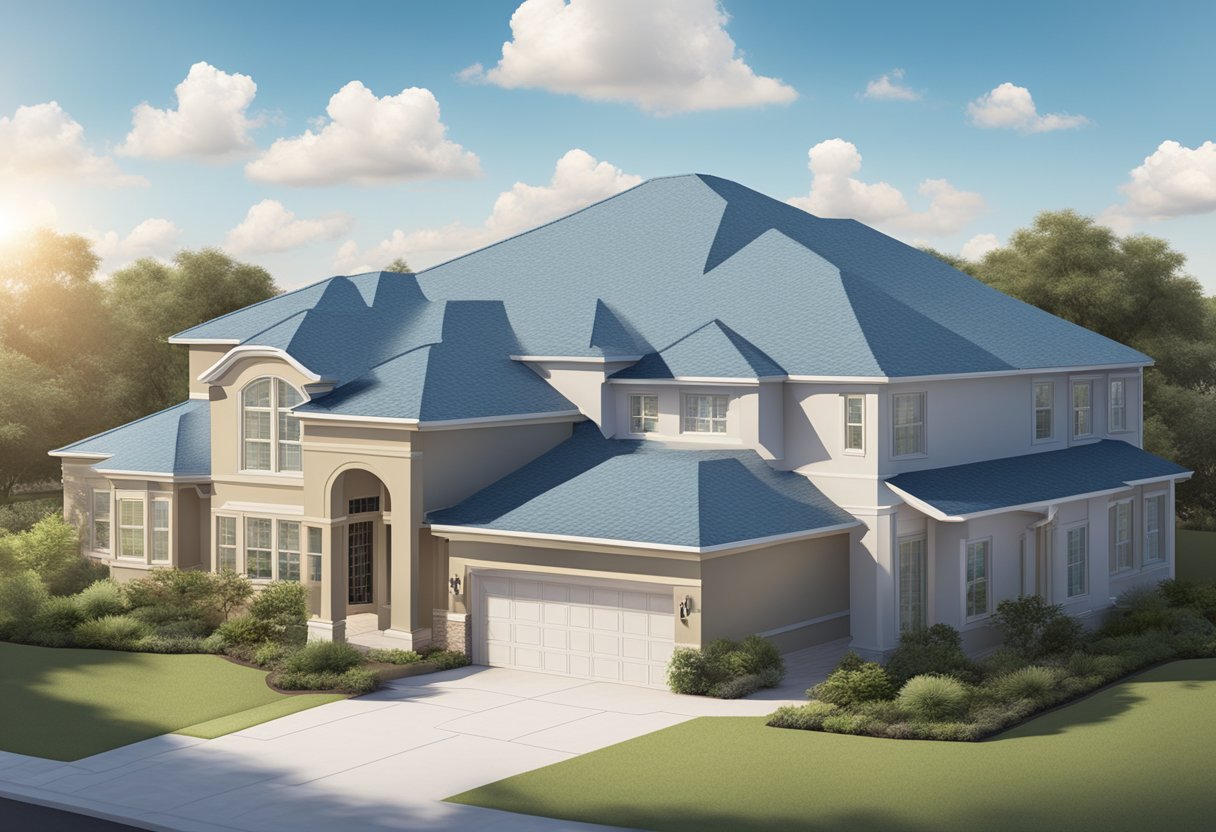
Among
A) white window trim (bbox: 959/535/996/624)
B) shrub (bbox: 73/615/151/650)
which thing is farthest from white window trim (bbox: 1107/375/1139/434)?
shrub (bbox: 73/615/151/650)

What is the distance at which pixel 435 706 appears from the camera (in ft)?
87.3

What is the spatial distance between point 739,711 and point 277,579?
13.8m

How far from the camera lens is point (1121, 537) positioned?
3781cm

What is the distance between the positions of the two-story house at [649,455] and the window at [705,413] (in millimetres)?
60

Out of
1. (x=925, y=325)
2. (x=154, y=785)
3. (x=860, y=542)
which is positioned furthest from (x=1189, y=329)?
(x=154, y=785)

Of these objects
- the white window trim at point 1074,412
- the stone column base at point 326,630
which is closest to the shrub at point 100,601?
the stone column base at point 326,630

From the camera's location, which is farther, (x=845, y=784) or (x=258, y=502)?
(x=258, y=502)

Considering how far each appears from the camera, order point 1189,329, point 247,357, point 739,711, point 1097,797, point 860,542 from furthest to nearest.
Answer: point 1189,329 < point 247,357 < point 860,542 < point 739,711 < point 1097,797

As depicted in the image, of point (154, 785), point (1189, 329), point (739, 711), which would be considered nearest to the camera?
point (154, 785)

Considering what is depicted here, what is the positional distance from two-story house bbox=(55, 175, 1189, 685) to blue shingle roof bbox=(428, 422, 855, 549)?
0.28 feet

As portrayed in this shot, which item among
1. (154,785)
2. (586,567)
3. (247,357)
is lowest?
(154,785)

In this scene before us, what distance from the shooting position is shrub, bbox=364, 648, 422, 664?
30.0 metres

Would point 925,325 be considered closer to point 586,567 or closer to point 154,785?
point 586,567

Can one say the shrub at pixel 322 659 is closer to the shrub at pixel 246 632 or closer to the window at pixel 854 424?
the shrub at pixel 246 632
